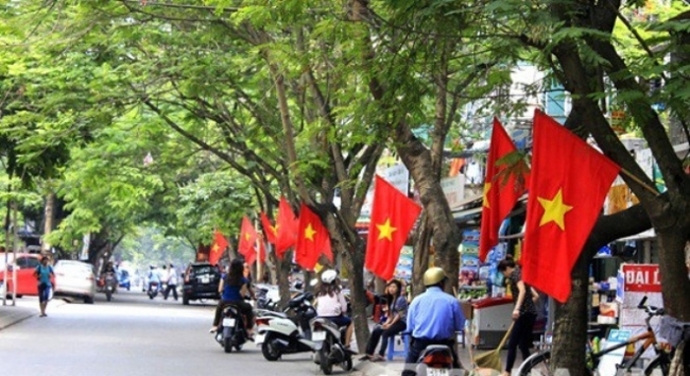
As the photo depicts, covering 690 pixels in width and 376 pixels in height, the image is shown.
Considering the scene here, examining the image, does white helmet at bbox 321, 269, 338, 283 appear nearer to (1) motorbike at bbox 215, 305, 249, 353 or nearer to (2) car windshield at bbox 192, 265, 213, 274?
(1) motorbike at bbox 215, 305, 249, 353

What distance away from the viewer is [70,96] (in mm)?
24859

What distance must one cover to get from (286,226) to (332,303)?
10.3 m

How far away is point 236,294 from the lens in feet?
77.8

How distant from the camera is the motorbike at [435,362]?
1331 cm

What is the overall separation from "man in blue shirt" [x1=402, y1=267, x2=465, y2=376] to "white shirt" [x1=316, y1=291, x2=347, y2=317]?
7156mm

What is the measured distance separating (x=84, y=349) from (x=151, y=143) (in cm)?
929

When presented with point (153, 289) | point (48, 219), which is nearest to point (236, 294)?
point (48, 219)

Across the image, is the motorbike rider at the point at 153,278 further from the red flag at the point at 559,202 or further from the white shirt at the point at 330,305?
the red flag at the point at 559,202

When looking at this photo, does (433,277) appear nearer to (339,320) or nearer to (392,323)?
(392,323)

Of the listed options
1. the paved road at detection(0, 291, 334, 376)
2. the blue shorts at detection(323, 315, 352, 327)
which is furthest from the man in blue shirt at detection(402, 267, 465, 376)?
the blue shorts at detection(323, 315, 352, 327)

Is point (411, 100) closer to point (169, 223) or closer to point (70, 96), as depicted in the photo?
point (70, 96)

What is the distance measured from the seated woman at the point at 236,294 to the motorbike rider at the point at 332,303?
2586 mm

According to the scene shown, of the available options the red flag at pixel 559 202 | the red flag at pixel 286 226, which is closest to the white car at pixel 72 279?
the red flag at pixel 286 226

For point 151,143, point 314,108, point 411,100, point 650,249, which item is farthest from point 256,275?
point 411,100
